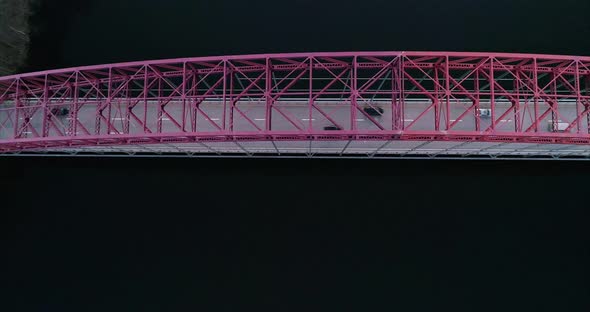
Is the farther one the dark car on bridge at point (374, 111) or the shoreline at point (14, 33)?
the shoreline at point (14, 33)

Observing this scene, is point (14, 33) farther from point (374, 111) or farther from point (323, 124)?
point (374, 111)

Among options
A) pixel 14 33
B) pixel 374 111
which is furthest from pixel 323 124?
pixel 14 33

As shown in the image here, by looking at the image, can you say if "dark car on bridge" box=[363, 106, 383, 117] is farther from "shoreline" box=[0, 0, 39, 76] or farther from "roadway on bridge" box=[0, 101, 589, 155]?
"shoreline" box=[0, 0, 39, 76]

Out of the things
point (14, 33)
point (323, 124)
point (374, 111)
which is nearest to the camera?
point (323, 124)

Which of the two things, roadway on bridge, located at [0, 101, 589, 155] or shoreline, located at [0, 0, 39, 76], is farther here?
shoreline, located at [0, 0, 39, 76]

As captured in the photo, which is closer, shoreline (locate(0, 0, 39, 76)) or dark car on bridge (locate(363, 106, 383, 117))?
dark car on bridge (locate(363, 106, 383, 117))

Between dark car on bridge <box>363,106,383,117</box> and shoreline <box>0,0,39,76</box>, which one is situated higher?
shoreline <box>0,0,39,76</box>

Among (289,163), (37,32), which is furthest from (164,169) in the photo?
(37,32)

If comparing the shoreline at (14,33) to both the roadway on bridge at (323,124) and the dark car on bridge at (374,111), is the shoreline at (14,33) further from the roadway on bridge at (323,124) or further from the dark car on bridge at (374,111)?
the dark car on bridge at (374,111)

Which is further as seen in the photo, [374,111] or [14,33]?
[14,33]

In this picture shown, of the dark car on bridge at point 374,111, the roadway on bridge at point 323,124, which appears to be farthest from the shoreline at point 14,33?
the dark car on bridge at point 374,111

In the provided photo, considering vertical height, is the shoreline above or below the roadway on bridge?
above

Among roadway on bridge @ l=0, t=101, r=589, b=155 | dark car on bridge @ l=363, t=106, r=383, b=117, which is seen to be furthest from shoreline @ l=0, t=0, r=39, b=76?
dark car on bridge @ l=363, t=106, r=383, b=117
